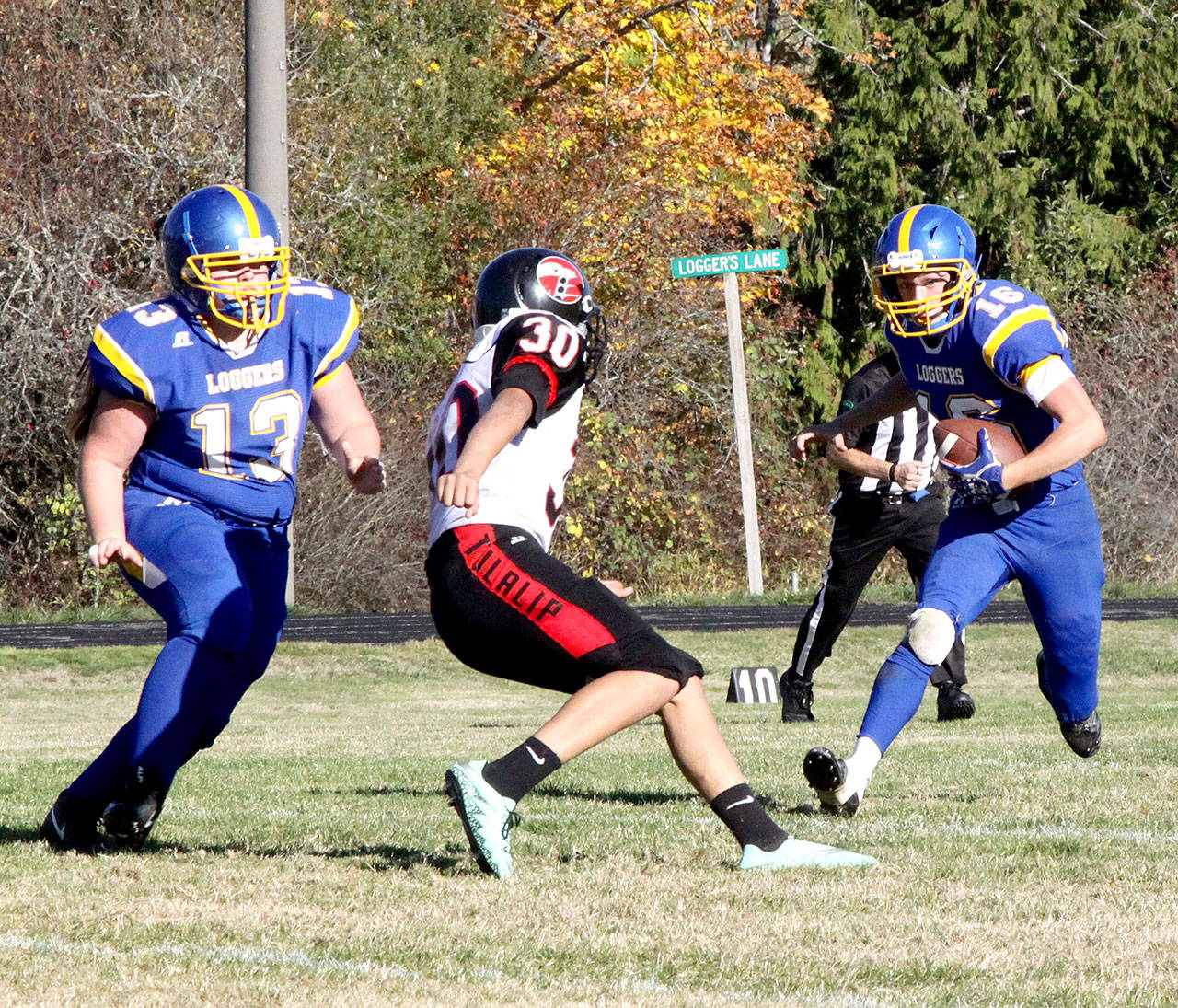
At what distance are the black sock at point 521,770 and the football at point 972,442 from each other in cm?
188

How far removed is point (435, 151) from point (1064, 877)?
64.0ft

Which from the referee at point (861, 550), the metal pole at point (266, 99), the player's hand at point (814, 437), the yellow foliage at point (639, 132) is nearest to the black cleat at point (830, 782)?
the player's hand at point (814, 437)

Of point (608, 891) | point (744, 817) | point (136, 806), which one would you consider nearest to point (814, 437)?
point (744, 817)

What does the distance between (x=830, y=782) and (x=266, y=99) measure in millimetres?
10688

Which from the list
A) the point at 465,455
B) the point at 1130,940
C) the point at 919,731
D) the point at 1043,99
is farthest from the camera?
the point at 1043,99

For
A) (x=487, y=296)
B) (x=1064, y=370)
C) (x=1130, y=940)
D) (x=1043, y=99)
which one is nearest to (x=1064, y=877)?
(x=1130, y=940)

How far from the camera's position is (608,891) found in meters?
4.15

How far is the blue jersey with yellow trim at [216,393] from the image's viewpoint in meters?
4.70

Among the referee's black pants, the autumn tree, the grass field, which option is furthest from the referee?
the autumn tree

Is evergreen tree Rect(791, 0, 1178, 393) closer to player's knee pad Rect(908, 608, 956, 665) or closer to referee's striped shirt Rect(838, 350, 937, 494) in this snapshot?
referee's striped shirt Rect(838, 350, 937, 494)

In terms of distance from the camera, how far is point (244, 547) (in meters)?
4.87

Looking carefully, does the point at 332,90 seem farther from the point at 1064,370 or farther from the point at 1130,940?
the point at 1130,940

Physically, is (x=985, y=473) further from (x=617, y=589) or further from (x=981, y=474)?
(x=617, y=589)

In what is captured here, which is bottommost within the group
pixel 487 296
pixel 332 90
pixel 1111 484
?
pixel 1111 484
